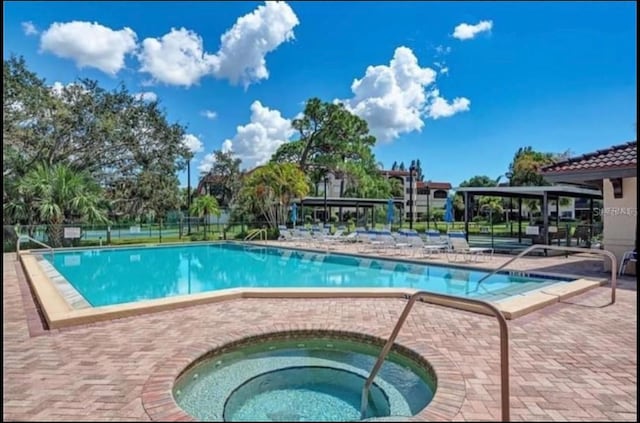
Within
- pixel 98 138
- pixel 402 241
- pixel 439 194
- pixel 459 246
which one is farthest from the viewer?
pixel 439 194

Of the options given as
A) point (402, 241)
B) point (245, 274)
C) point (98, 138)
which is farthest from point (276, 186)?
point (98, 138)

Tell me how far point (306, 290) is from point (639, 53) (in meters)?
5.91

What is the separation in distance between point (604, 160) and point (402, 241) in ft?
23.5

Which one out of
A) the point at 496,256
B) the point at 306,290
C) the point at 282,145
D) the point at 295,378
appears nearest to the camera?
the point at 295,378

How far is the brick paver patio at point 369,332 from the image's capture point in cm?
326

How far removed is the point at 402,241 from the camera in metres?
15.7

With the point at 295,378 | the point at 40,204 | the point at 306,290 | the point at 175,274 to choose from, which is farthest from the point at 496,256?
the point at 40,204

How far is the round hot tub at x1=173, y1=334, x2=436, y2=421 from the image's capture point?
3.61 metres

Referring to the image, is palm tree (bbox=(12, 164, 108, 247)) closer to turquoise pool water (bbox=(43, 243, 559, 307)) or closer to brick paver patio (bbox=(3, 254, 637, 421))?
turquoise pool water (bbox=(43, 243, 559, 307))

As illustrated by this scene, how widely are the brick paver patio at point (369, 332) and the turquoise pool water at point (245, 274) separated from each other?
1.95 meters

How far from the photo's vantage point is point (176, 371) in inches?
154

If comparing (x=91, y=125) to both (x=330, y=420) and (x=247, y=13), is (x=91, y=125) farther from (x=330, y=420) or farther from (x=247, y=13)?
(x=330, y=420)

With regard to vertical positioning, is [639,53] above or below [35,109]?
below

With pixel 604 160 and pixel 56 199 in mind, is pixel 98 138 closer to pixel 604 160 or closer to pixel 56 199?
pixel 56 199
